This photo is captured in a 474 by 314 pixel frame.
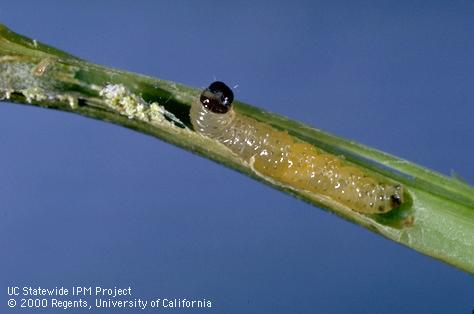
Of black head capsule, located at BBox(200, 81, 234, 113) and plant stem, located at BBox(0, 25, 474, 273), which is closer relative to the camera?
plant stem, located at BBox(0, 25, 474, 273)

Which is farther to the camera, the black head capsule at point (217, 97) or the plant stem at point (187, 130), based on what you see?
the black head capsule at point (217, 97)

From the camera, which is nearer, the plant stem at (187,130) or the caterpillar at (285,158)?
the plant stem at (187,130)

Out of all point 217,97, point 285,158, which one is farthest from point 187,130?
point 285,158

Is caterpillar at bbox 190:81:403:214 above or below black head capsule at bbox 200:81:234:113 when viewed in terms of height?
below

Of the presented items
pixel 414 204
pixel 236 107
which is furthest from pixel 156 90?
pixel 414 204

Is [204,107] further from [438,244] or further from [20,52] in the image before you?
[438,244]

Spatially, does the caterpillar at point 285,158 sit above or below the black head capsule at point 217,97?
below
